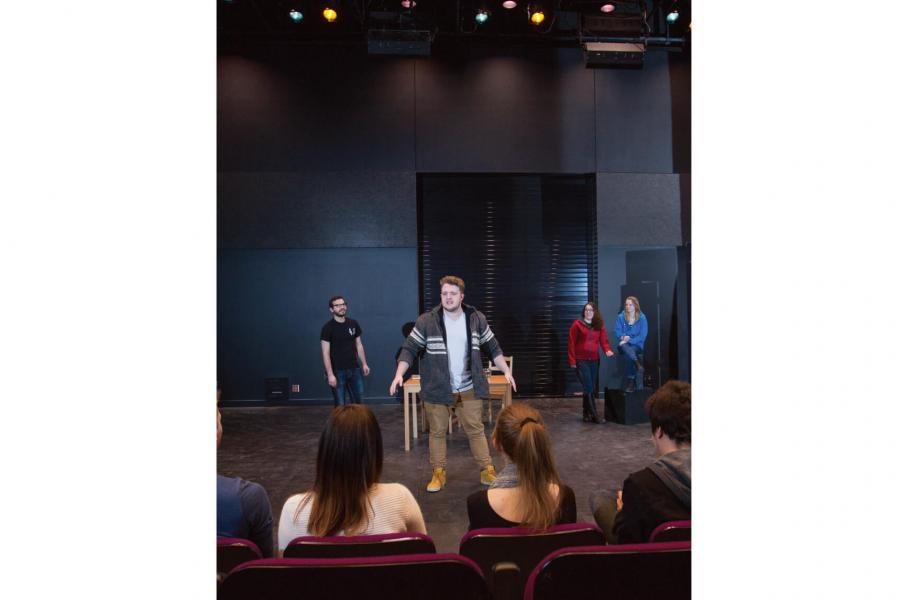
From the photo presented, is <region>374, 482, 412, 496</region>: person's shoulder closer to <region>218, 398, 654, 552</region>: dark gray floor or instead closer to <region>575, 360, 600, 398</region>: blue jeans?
<region>218, 398, 654, 552</region>: dark gray floor

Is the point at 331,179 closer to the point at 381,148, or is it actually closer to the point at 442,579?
the point at 381,148

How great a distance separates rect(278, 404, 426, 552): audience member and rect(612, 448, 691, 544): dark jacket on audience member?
2.09 ft

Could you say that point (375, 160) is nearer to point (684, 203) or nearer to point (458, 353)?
point (684, 203)

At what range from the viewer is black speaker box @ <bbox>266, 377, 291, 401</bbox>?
7.42 m

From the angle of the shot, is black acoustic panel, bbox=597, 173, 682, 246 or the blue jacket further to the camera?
black acoustic panel, bbox=597, 173, 682, 246

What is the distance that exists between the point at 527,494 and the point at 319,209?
6.43m

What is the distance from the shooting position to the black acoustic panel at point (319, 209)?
7457 mm

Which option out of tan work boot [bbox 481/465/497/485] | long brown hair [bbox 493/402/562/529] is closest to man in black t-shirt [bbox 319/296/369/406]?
tan work boot [bbox 481/465/497/485]

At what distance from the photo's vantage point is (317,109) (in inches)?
301

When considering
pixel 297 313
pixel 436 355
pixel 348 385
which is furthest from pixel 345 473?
pixel 297 313
